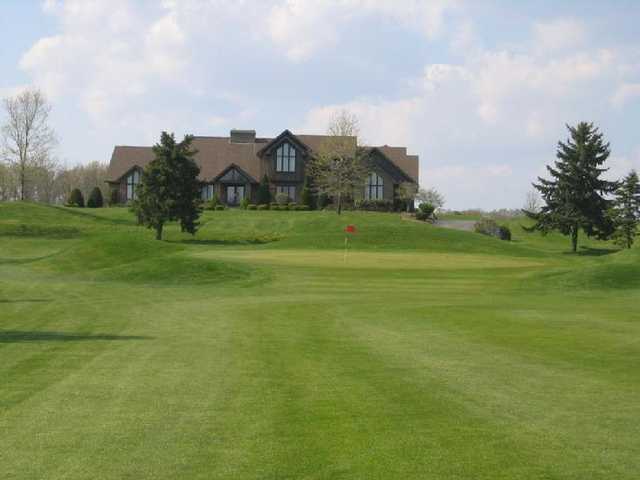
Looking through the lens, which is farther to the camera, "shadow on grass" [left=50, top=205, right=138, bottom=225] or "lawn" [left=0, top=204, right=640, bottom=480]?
"shadow on grass" [left=50, top=205, right=138, bottom=225]

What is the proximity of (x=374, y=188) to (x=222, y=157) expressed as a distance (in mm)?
17865

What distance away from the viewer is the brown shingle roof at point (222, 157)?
97238mm

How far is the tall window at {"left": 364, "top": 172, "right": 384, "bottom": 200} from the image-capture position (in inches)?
3797

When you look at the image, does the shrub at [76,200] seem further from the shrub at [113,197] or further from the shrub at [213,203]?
the shrub at [213,203]

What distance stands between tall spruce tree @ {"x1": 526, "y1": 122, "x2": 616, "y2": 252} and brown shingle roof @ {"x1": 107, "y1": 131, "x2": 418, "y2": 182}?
2106 centimetres

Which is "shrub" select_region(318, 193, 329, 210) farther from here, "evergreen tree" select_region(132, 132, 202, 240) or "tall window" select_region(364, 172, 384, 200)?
"evergreen tree" select_region(132, 132, 202, 240)

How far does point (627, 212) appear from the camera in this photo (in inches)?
2977

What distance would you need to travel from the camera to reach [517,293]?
32.2 m

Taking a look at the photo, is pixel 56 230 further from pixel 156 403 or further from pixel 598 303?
pixel 156 403

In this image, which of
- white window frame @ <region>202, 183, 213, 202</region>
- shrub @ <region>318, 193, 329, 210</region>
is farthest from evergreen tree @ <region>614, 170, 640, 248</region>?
white window frame @ <region>202, 183, 213, 202</region>

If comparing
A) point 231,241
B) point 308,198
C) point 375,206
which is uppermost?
point 308,198

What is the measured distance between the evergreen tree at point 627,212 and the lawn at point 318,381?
44773mm

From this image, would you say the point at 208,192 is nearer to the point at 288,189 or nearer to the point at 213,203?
the point at 213,203

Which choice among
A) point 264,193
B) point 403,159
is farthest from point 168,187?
point 403,159
